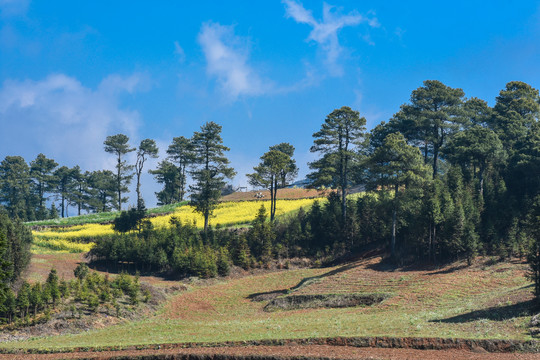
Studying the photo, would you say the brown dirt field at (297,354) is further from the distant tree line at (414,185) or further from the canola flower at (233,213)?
the canola flower at (233,213)

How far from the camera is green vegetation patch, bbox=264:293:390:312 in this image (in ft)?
125

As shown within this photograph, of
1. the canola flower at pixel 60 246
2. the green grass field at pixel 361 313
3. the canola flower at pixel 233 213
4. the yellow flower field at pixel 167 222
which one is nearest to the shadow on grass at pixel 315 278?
the green grass field at pixel 361 313


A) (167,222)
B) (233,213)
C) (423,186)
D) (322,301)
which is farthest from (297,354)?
(167,222)

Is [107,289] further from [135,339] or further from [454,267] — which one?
[454,267]

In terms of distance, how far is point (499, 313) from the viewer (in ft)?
90.7

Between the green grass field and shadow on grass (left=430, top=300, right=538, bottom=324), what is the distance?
0.05m

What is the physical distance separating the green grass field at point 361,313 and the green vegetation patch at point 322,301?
47.7 inches

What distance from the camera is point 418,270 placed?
4538cm

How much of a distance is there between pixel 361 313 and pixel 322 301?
641 centimetres

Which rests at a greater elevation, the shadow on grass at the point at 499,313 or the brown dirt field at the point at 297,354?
the shadow on grass at the point at 499,313

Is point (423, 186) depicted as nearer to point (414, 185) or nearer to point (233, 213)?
point (414, 185)

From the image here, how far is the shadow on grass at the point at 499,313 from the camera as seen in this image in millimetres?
26844

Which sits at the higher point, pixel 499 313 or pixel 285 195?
pixel 285 195

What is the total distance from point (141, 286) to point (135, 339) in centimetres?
1571
